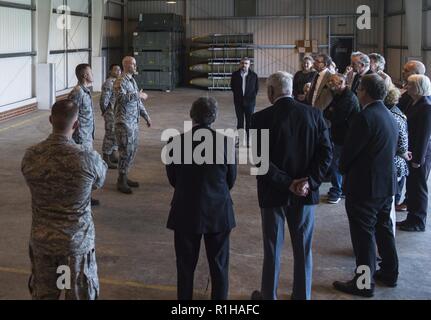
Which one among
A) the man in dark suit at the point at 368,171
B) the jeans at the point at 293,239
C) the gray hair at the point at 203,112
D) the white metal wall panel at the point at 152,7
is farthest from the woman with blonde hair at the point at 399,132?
the white metal wall panel at the point at 152,7

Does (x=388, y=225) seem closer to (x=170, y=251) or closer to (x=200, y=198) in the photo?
(x=200, y=198)

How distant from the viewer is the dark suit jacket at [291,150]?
3.99 m

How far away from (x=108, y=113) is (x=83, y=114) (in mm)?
2658

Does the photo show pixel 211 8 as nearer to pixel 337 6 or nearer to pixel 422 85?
pixel 337 6

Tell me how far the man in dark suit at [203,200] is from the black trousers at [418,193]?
3.23 metres

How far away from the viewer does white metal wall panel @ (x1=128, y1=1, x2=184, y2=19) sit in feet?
85.8

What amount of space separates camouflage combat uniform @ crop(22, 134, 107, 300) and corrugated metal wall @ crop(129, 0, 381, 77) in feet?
75.8

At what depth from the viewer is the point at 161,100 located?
1955cm

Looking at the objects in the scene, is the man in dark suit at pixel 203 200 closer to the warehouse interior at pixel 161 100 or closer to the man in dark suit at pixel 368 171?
the warehouse interior at pixel 161 100

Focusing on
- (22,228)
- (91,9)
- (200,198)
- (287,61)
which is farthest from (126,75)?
(287,61)

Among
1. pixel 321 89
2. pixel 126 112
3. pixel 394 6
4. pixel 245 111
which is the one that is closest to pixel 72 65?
pixel 245 111

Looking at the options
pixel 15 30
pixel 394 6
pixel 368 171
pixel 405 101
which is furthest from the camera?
pixel 394 6

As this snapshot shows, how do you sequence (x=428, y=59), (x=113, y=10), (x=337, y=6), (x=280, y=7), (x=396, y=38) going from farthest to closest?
(x=280, y=7), (x=337, y=6), (x=113, y=10), (x=396, y=38), (x=428, y=59)
